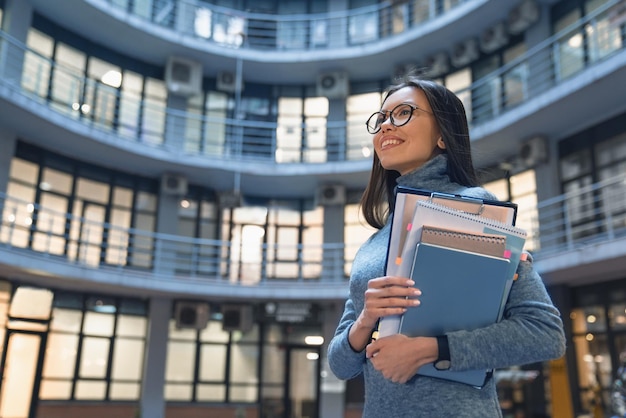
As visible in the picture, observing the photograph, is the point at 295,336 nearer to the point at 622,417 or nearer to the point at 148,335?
the point at 148,335

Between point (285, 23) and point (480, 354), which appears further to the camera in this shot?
point (285, 23)

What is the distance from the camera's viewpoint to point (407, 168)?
6.08 ft

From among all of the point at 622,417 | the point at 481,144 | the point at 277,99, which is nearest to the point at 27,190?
the point at 277,99

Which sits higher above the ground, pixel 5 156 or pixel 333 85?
pixel 333 85

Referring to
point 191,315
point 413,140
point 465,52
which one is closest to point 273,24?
point 465,52

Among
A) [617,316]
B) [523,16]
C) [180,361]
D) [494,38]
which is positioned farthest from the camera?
[180,361]

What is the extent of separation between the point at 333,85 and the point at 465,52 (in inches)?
161

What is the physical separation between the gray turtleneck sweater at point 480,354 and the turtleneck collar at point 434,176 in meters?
0.07

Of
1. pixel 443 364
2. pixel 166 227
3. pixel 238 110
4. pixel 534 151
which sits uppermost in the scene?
pixel 238 110

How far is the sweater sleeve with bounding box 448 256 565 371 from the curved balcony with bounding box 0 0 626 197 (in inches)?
427

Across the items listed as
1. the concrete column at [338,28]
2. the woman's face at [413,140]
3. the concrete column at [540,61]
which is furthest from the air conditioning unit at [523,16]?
the woman's face at [413,140]

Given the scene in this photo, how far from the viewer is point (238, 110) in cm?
1869

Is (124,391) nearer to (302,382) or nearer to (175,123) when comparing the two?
(302,382)

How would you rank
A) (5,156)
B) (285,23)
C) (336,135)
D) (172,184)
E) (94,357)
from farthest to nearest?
(285,23) < (336,135) < (172,184) < (94,357) < (5,156)
